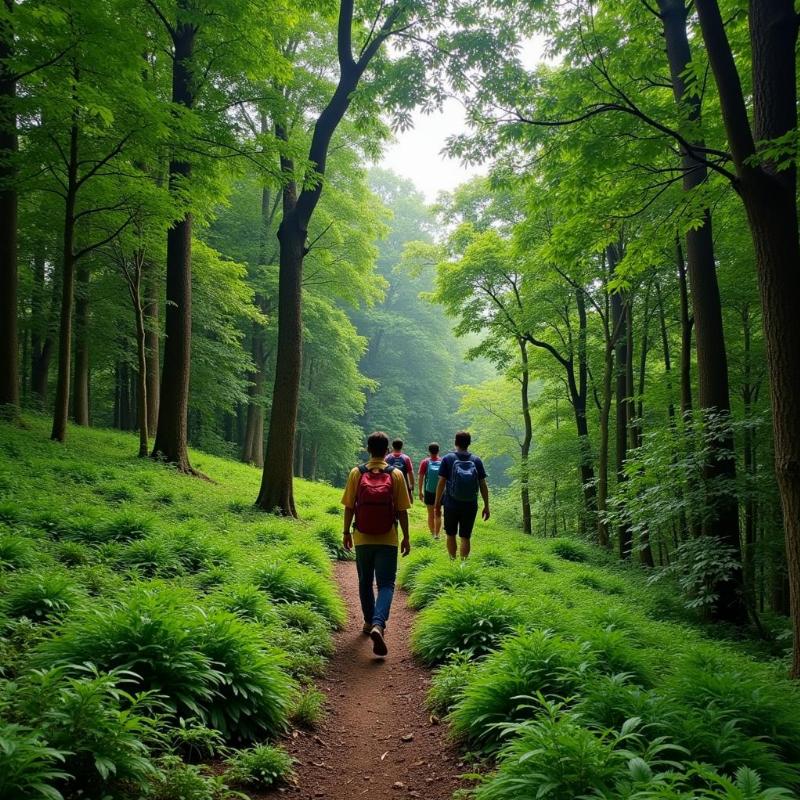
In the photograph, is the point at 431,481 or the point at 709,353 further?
the point at 431,481

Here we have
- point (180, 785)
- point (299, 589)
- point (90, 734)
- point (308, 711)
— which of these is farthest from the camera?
point (299, 589)

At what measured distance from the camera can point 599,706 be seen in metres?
2.77

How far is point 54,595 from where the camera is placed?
3619mm

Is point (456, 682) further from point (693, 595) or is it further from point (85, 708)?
point (693, 595)

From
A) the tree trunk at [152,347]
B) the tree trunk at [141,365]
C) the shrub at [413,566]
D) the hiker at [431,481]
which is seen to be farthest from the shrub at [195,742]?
the tree trunk at [152,347]

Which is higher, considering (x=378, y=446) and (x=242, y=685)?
(x=378, y=446)

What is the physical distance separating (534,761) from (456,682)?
56.5 inches

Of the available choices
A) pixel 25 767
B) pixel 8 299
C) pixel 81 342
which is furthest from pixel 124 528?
pixel 81 342

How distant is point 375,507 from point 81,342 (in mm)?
14505

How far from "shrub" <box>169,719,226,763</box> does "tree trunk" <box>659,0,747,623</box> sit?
6.30 metres

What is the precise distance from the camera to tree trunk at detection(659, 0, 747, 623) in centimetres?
647

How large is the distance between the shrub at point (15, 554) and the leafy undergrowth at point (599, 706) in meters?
3.63

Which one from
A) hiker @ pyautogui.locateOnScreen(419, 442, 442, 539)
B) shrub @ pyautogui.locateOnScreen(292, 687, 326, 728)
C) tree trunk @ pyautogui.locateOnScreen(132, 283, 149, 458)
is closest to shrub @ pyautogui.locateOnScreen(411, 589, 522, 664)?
shrub @ pyautogui.locateOnScreen(292, 687, 326, 728)

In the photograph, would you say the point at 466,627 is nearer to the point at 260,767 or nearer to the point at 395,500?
the point at 395,500
